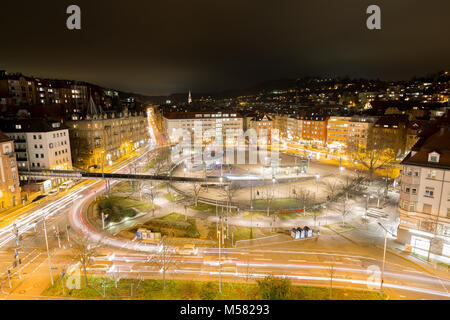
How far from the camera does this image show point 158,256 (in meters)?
34.0

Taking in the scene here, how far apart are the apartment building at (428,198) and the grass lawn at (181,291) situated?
45.3 ft

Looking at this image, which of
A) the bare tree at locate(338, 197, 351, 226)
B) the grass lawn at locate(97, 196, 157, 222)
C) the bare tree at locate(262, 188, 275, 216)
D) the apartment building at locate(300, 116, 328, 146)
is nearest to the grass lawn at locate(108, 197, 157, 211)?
the grass lawn at locate(97, 196, 157, 222)

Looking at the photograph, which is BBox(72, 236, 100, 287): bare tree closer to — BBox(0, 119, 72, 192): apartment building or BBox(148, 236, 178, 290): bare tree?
BBox(148, 236, 178, 290): bare tree

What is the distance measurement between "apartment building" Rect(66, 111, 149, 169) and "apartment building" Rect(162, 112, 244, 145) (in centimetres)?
2769

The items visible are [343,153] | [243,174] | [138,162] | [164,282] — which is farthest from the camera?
[343,153]

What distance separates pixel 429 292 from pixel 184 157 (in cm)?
7628

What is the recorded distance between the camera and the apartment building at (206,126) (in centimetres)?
12581

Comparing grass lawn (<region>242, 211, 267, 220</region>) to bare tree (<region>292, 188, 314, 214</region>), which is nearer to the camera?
grass lawn (<region>242, 211, 267, 220</region>)

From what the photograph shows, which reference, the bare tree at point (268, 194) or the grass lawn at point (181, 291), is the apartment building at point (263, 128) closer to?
the bare tree at point (268, 194)

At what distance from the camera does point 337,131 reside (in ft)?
361

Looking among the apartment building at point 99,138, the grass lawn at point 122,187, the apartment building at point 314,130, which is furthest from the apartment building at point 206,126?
the grass lawn at point 122,187

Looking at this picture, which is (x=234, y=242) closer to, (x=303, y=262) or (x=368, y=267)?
(x=303, y=262)

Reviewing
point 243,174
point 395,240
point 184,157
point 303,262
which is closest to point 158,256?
point 303,262

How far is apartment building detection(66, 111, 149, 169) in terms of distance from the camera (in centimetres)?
7731
